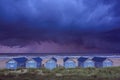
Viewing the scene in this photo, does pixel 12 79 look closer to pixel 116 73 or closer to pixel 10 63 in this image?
pixel 116 73

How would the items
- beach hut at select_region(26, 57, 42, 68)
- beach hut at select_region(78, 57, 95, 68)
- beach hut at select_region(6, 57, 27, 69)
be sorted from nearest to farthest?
beach hut at select_region(6, 57, 27, 69) < beach hut at select_region(26, 57, 42, 68) < beach hut at select_region(78, 57, 95, 68)

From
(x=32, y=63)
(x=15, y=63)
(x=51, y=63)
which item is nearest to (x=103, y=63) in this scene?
(x=51, y=63)

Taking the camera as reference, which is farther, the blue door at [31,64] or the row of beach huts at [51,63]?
the blue door at [31,64]

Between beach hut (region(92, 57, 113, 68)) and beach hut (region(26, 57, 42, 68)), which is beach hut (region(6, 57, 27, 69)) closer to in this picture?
beach hut (region(26, 57, 42, 68))

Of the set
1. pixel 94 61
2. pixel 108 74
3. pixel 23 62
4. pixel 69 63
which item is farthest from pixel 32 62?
pixel 108 74

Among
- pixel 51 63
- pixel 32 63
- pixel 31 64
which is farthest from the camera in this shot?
pixel 32 63

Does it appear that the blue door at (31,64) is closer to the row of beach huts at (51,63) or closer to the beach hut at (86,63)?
the row of beach huts at (51,63)

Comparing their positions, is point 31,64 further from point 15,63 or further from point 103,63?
point 103,63

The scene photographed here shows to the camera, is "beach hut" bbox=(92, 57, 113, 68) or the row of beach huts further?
"beach hut" bbox=(92, 57, 113, 68)

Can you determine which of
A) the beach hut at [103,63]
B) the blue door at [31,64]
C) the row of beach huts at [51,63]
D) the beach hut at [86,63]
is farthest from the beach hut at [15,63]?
the beach hut at [103,63]

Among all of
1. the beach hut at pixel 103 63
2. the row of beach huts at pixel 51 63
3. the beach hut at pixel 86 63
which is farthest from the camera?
the beach hut at pixel 103 63

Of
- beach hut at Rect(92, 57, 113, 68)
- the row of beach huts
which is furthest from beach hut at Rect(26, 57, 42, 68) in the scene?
beach hut at Rect(92, 57, 113, 68)

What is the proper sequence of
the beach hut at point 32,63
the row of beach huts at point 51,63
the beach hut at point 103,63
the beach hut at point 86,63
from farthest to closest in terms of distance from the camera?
1. the beach hut at point 103,63
2. the beach hut at point 86,63
3. the beach hut at point 32,63
4. the row of beach huts at point 51,63

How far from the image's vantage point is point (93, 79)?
21094 mm
